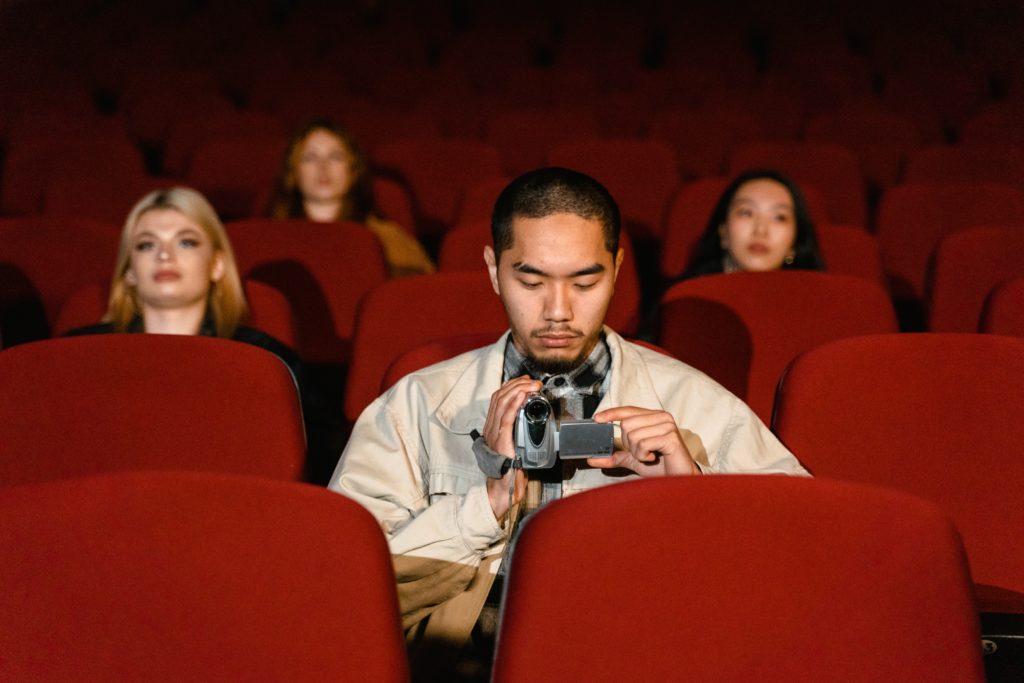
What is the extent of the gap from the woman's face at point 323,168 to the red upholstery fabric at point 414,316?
1.16 m

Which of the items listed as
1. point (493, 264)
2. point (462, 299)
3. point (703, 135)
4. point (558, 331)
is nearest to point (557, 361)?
point (558, 331)

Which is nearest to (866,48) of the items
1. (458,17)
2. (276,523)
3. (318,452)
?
(458,17)

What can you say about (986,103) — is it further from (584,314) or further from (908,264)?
(584,314)

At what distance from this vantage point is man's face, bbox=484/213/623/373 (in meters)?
1.40

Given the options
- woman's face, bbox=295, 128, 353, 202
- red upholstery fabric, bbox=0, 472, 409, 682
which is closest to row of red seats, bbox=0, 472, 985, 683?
red upholstery fabric, bbox=0, 472, 409, 682

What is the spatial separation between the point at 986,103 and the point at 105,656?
16.3ft

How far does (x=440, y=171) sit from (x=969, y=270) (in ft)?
6.61

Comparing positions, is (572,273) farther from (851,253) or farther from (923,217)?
(923,217)

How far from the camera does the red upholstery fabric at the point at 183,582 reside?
1.02 meters

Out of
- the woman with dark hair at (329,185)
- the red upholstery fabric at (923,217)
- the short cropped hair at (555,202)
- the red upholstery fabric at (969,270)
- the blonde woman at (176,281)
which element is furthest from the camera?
the woman with dark hair at (329,185)

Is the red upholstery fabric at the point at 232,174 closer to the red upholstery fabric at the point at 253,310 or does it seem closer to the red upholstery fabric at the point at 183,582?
the red upholstery fabric at the point at 253,310

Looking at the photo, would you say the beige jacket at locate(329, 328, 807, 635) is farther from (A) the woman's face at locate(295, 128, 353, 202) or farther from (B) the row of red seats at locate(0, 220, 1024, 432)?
(A) the woman's face at locate(295, 128, 353, 202)

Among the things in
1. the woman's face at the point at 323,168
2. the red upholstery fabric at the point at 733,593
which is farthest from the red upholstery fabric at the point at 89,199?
the red upholstery fabric at the point at 733,593

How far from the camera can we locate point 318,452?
85.9 inches
